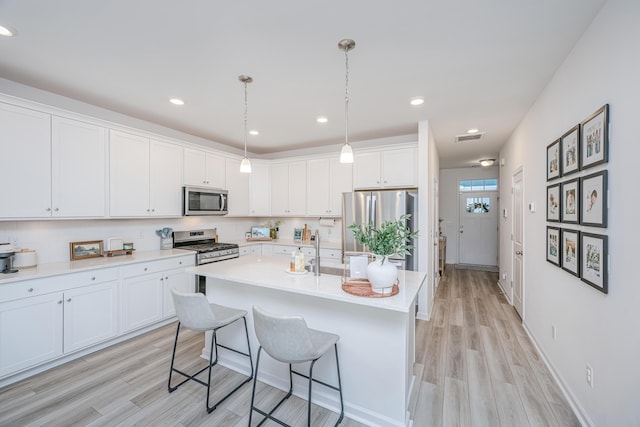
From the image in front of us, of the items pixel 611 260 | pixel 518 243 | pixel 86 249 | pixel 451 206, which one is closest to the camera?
pixel 611 260

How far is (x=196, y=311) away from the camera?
1968 mm

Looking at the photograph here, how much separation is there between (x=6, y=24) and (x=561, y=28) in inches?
142

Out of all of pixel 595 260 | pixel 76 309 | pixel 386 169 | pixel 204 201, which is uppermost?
pixel 386 169

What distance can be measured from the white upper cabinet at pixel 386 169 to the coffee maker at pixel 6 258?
150 inches

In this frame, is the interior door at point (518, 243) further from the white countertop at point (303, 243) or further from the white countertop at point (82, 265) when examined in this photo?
the white countertop at point (82, 265)

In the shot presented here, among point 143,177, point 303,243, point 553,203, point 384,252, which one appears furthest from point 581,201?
point 143,177

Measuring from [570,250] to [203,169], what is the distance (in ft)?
14.0

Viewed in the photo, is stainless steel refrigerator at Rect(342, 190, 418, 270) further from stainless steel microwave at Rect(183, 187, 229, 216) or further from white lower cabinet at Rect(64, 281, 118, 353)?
white lower cabinet at Rect(64, 281, 118, 353)

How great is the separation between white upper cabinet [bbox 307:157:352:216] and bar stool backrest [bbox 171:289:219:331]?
282 centimetres

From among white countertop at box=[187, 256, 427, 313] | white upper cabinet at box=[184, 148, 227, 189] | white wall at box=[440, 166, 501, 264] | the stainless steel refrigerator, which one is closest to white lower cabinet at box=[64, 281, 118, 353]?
white countertop at box=[187, 256, 427, 313]

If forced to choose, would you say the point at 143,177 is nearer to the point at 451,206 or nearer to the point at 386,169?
the point at 386,169

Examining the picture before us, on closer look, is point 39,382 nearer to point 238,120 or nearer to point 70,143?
point 70,143

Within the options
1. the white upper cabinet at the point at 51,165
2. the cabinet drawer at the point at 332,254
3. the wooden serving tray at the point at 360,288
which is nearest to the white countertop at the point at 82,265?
the white upper cabinet at the point at 51,165

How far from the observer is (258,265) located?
2604mm
